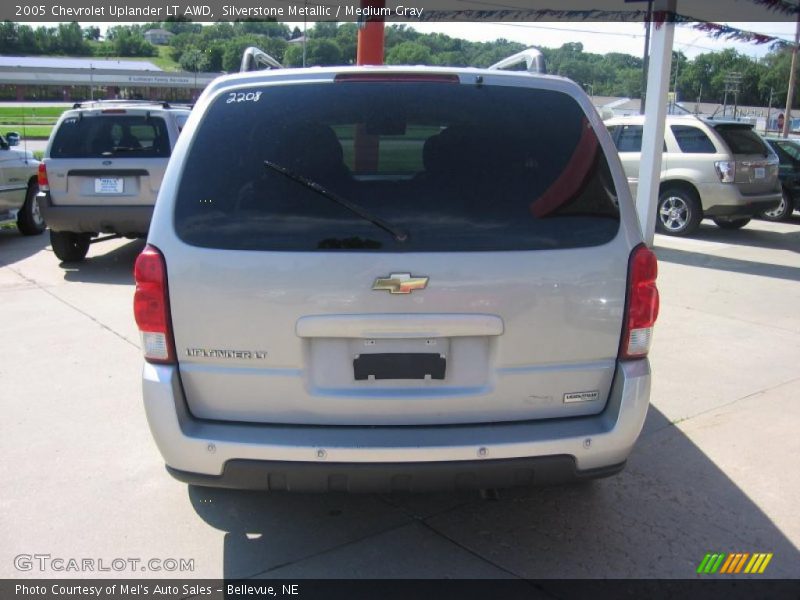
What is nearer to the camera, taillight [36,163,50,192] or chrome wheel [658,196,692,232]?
taillight [36,163,50,192]

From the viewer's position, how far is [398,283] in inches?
107

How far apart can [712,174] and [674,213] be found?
0.85 meters

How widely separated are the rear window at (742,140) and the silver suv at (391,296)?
10.3 m

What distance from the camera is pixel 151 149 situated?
345 inches

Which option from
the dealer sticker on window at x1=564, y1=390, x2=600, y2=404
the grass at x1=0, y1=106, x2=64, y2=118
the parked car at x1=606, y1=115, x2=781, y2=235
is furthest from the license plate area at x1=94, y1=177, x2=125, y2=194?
the grass at x1=0, y1=106, x2=64, y2=118

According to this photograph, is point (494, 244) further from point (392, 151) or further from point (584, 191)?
point (392, 151)

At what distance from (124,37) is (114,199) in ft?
204

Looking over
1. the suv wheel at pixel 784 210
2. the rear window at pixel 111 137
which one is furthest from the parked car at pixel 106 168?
the suv wheel at pixel 784 210

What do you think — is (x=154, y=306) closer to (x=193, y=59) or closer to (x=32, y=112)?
A: (x=193, y=59)

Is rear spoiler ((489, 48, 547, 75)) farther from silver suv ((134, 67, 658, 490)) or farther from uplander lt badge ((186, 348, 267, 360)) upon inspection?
uplander lt badge ((186, 348, 267, 360))

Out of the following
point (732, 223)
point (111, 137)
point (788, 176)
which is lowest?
point (732, 223)

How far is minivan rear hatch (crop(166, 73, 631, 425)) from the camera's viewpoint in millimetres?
2742

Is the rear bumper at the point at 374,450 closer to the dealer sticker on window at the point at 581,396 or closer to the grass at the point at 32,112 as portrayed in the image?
the dealer sticker on window at the point at 581,396

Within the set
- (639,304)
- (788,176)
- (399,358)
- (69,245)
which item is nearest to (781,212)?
(788,176)
